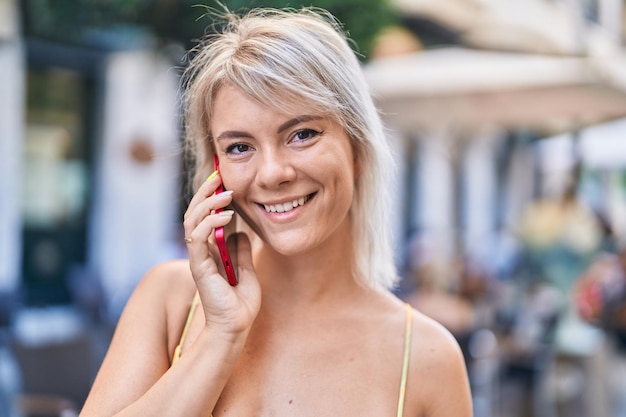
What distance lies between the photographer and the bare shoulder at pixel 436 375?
5.57 ft

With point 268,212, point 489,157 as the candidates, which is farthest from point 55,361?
point 489,157

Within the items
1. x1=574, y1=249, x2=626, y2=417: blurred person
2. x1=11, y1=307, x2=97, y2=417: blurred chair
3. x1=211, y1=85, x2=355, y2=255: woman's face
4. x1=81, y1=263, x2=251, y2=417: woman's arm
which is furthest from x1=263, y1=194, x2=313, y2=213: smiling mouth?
x1=574, y1=249, x2=626, y2=417: blurred person

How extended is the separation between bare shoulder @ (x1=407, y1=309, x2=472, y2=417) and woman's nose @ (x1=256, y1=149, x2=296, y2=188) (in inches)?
18.7

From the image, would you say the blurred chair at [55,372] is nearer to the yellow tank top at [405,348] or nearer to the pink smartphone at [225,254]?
the yellow tank top at [405,348]

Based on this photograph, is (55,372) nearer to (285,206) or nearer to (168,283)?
(168,283)

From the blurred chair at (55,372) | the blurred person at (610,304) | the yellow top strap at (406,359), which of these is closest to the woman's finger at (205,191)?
the yellow top strap at (406,359)

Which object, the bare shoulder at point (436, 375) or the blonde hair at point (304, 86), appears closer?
the blonde hair at point (304, 86)

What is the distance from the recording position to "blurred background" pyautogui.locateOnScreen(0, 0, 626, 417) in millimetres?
4129

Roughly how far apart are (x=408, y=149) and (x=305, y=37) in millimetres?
13700

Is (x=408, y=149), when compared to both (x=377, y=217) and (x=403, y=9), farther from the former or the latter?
(x=377, y=217)

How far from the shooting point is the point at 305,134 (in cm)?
156

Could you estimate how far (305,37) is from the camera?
156 cm

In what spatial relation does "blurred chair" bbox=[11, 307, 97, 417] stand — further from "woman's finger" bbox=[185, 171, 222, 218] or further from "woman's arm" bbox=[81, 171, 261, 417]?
"woman's finger" bbox=[185, 171, 222, 218]

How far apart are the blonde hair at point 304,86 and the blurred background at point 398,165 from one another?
22 cm
